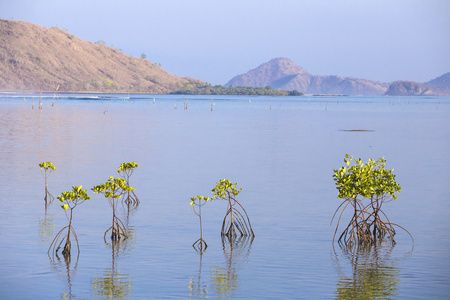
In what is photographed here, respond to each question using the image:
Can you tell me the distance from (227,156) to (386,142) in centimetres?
2190

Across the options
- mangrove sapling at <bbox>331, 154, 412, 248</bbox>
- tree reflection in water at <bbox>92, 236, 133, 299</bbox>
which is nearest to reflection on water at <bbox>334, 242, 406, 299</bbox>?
mangrove sapling at <bbox>331, 154, 412, 248</bbox>

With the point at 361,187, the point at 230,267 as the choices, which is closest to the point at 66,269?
the point at 230,267

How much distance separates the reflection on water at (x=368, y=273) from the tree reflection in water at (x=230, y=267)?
2.57 m

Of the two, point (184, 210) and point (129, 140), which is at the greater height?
point (129, 140)

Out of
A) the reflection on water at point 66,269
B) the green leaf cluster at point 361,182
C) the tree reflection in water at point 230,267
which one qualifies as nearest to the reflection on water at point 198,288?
the tree reflection in water at point 230,267

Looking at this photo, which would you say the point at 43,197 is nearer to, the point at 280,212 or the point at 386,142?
the point at 280,212

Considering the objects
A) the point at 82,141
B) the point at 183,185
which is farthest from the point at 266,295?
the point at 82,141

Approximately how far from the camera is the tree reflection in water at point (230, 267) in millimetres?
14961

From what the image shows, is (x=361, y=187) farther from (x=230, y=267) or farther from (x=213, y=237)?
(x=213, y=237)

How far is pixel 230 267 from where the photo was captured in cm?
1688

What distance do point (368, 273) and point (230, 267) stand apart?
3645 mm

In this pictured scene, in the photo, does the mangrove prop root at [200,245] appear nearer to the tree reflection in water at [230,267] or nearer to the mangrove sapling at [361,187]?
the tree reflection in water at [230,267]

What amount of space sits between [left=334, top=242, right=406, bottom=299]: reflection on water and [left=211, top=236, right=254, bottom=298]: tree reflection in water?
8.44 feet

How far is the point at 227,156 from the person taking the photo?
1850 inches
